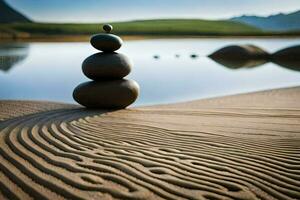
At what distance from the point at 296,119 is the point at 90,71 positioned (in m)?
4.17

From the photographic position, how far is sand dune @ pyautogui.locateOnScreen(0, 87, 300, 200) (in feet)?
12.1

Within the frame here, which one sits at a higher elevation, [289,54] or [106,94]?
[289,54]

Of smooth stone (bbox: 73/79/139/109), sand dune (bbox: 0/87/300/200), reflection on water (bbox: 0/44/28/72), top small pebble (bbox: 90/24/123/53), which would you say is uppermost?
reflection on water (bbox: 0/44/28/72)

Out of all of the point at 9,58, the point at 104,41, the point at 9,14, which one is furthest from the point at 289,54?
the point at 9,14

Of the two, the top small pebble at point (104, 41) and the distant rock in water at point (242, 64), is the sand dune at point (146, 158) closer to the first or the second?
the top small pebble at point (104, 41)

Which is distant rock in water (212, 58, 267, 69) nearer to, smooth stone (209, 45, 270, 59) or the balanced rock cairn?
smooth stone (209, 45, 270, 59)

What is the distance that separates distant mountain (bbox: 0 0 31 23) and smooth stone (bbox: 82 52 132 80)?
437 ft

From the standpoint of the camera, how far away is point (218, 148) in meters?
4.97

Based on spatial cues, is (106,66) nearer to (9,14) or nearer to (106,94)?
(106,94)

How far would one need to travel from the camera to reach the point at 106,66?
321 inches

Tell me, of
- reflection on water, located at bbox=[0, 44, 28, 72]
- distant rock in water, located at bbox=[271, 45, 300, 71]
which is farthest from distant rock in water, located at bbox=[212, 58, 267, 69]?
reflection on water, located at bbox=[0, 44, 28, 72]

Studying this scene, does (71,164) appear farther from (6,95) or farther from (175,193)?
(6,95)

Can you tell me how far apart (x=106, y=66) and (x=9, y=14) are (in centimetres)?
14559

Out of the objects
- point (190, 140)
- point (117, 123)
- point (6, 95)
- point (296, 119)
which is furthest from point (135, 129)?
point (6, 95)
